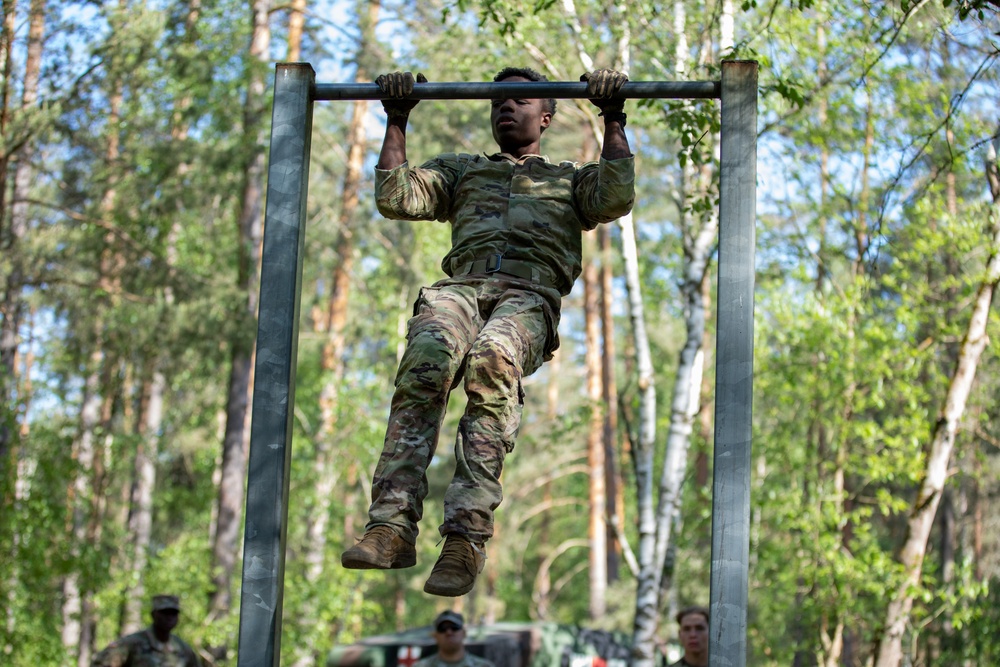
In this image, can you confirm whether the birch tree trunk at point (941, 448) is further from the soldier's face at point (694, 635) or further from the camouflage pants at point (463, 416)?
the camouflage pants at point (463, 416)

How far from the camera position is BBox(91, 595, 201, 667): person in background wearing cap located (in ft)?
27.8

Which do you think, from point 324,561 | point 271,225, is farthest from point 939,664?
point 271,225

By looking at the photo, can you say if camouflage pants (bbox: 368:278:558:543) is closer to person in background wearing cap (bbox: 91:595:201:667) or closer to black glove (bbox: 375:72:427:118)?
black glove (bbox: 375:72:427:118)

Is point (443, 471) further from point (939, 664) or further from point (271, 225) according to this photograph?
point (271, 225)

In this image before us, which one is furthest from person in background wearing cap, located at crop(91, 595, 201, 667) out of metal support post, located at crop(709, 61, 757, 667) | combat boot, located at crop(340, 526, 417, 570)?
metal support post, located at crop(709, 61, 757, 667)

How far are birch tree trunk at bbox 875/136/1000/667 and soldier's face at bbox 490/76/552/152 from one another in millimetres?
7491

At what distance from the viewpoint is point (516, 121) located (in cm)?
475

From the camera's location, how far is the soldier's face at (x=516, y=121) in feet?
15.5

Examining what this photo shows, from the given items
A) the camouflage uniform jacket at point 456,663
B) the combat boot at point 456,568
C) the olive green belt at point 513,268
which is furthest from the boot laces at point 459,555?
the camouflage uniform jacket at point 456,663

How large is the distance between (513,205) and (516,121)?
1.22ft

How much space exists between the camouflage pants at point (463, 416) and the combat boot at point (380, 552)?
4 cm

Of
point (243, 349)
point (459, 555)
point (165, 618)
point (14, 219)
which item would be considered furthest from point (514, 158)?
point (14, 219)

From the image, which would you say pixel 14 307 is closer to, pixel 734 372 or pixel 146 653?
pixel 146 653

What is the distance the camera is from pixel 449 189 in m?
4.85
